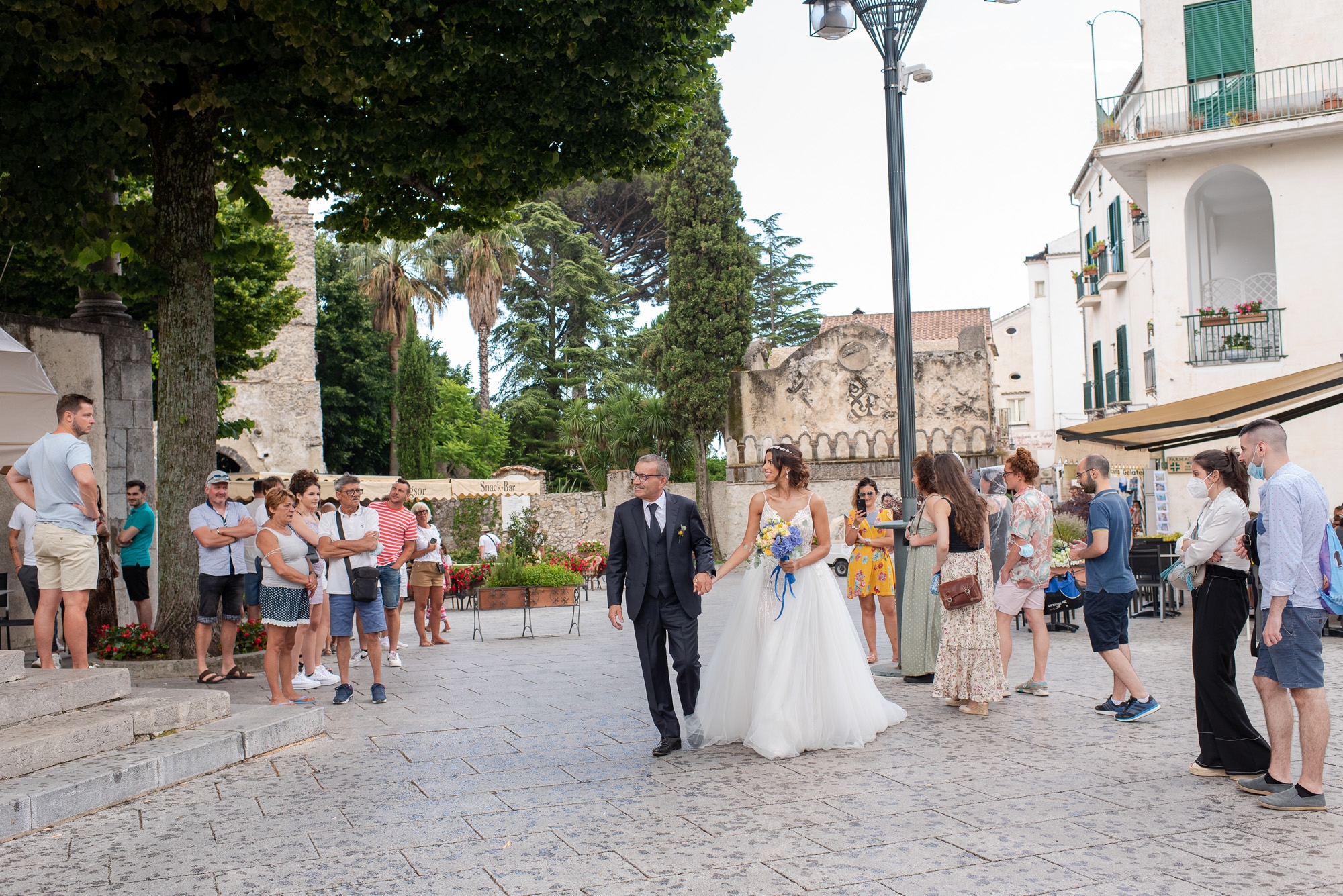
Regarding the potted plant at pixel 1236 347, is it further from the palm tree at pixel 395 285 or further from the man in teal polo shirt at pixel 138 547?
the palm tree at pixel 395 285

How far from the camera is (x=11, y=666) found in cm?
677

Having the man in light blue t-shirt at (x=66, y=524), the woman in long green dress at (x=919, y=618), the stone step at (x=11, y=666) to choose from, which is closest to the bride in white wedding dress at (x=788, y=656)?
the woman in long green dress at (x=919, y=618)

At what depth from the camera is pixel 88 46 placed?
849 centimetres

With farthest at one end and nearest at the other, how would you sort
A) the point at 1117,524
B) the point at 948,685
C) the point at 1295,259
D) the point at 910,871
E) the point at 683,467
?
the point at 683,467 → the point at 1295,259 → the point at 948,685 → the point at 1117,524 → the point at 910,871

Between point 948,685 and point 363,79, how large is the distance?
688 cm

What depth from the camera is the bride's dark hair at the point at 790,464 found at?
23.3 ft

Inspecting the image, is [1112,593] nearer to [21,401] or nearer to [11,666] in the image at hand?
[11,666]

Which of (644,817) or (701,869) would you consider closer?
(701,869)

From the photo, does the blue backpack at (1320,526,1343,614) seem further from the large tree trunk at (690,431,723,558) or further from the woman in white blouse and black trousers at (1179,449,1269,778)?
the large tree trunk at (690,431,723,558)

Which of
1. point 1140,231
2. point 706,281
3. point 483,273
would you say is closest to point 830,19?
point 1140,231

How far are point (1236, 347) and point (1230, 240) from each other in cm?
385

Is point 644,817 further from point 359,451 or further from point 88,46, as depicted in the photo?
point 359,451

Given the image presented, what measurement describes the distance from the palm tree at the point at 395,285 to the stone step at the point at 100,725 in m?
35.9

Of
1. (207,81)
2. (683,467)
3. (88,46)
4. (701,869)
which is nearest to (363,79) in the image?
(207,81)
